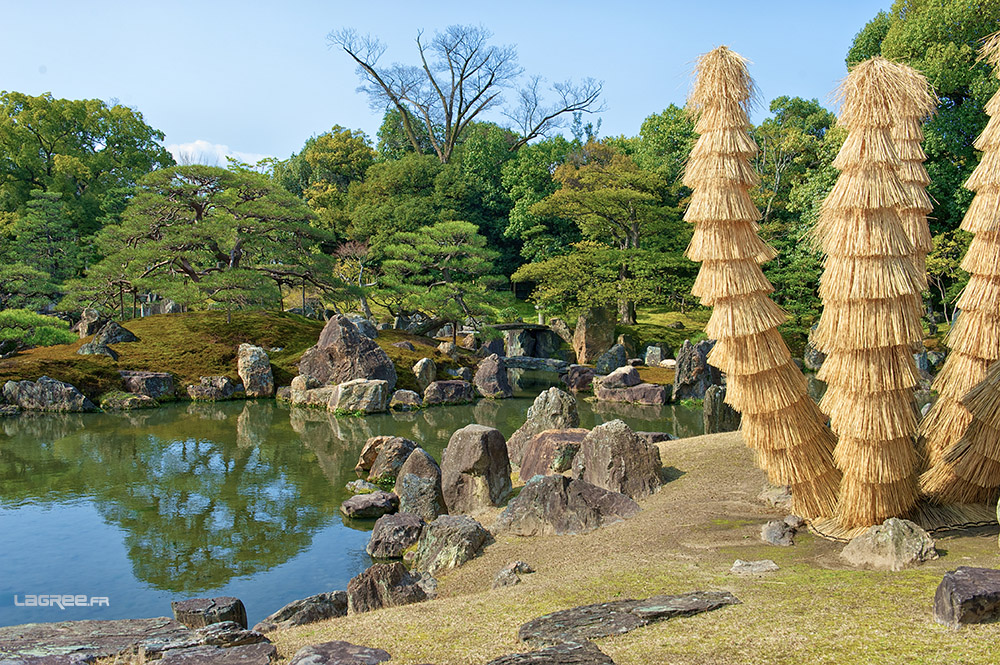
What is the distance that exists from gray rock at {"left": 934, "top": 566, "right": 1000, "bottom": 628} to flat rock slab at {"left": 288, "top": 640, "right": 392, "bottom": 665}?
3893mm

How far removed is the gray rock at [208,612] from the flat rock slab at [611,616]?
10.7 ft

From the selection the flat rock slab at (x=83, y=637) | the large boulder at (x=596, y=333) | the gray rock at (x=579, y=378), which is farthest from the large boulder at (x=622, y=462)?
the large boulder at (x=596, y=333)

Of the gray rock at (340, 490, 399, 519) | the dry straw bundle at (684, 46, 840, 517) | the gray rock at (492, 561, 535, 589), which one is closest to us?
the dry straw bundle at (684, 46, 840, 517)

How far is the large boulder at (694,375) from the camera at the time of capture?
78.2ft

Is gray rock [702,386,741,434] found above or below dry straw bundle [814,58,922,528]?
below

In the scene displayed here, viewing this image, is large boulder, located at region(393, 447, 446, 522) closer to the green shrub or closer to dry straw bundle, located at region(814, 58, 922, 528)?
dry straw bundle, located at region(814, 58, 922, 528)

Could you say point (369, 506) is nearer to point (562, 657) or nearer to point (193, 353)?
point (562, 657)

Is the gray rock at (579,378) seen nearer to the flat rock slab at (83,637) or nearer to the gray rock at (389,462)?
the gray rock at (389,462)

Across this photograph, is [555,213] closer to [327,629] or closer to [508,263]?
[508,263]

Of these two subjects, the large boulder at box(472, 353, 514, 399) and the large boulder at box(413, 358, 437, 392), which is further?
the large boulder at box(472, 353, 514, 399)

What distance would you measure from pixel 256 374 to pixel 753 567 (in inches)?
786

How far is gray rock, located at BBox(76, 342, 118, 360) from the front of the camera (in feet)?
78.7

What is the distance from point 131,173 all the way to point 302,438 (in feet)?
106

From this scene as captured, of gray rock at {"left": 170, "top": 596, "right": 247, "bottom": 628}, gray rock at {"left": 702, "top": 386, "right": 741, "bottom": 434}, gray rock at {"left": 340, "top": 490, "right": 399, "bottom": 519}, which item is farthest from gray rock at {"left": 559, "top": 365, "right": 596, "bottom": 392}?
gray rock at {"left": 170, "top": 596, "right": 247, "bottom": 628}
